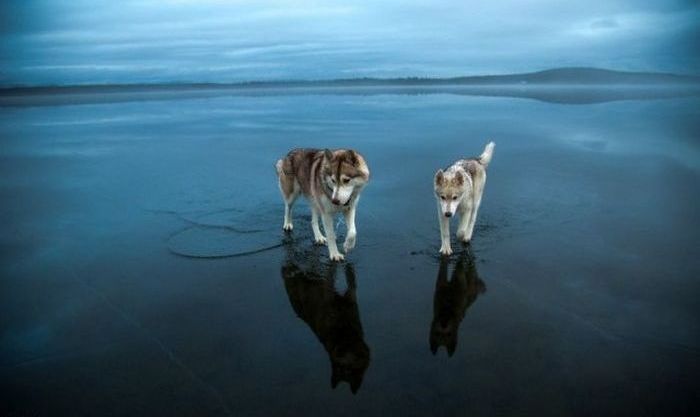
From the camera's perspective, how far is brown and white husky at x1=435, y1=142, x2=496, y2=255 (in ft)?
21.4

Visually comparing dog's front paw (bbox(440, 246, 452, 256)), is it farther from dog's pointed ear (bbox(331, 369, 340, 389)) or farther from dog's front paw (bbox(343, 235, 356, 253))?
dog's pointed ear (bbox(331, 369, 340, 389))

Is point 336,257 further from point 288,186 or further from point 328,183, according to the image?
point 288,186

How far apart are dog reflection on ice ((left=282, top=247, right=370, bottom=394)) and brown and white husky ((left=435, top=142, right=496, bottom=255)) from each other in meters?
1.48

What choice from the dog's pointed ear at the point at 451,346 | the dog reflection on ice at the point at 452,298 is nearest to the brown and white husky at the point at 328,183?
the dog reflection on ice at the point at 452,298

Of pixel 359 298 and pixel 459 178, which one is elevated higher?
pixel 459 178

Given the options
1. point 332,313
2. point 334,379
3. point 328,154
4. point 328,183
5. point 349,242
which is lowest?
point 334,379

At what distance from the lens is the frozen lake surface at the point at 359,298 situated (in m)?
4.35

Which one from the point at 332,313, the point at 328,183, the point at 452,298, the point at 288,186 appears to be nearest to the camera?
the point at 332,313

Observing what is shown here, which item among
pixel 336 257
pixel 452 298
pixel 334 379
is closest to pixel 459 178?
pixel 452 298

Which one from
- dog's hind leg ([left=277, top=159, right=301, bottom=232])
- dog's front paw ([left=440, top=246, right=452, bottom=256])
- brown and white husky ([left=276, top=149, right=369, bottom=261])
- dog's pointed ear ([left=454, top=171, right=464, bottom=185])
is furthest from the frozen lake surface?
dog's pointed ear ([left=454, top=171, right=464, bottom=185])

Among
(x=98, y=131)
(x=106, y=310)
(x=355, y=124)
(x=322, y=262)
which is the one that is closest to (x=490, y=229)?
(x=322, y=262)

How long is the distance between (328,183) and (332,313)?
1.78 m

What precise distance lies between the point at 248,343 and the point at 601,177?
9756 millimetres

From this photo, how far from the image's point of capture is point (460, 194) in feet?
21.7
